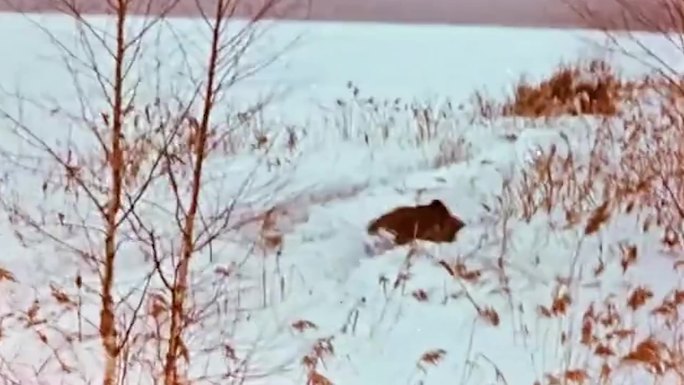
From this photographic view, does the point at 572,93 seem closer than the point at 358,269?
No

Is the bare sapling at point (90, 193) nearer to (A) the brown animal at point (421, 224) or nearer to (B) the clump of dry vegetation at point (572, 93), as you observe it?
(A) the brown animal at point (421, 224)

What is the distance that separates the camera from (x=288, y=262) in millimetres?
4094

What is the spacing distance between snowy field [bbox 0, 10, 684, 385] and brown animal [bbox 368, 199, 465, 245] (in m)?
0.06

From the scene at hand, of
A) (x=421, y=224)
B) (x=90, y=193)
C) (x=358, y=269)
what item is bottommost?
(x=358, y=269)

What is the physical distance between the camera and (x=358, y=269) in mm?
4066

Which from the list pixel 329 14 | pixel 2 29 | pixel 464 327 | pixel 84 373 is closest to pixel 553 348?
pixel 464 327

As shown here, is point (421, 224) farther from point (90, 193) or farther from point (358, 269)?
point (90, 193)

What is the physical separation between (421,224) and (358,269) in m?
0.42

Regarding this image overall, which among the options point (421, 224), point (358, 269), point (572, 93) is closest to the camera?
point (358, 269)

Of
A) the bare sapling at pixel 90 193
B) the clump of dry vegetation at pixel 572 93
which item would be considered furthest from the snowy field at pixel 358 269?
the clump of dry vegetation at pixel 572 93

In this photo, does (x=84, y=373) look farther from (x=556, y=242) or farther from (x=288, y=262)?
(x=556, y=242)

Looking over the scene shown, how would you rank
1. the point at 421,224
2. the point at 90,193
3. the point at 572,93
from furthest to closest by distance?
the point at 572,93 → the point at 421,224 → the point at 90,193

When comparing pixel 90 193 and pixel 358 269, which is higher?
pixel 90 193

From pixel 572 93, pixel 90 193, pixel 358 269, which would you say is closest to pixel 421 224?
pixel 358 269
